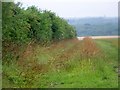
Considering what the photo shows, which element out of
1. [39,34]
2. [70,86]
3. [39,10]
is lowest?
[70,86]

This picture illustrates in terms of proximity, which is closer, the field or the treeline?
the field

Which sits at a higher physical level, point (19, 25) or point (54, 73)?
point (19, 25)

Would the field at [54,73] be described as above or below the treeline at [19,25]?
below

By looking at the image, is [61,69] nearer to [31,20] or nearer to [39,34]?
[31,20]

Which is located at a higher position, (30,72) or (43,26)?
(43,26)

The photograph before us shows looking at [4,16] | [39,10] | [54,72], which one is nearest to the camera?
[4,16]

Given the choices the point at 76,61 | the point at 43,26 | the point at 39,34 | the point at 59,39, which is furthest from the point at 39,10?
the point at 76,61

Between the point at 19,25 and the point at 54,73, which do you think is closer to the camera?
the point at 54,73

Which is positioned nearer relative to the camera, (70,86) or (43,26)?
(70,86)

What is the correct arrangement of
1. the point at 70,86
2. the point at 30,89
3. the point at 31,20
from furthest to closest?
the point at 31,20 < the point at 70,86 < the point at 30,89

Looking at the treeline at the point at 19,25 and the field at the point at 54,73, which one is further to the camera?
the treeline at the point at 19,25

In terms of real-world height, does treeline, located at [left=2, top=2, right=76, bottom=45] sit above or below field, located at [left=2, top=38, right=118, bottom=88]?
above

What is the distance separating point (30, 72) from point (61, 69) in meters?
3.33

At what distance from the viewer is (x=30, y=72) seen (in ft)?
36.2
